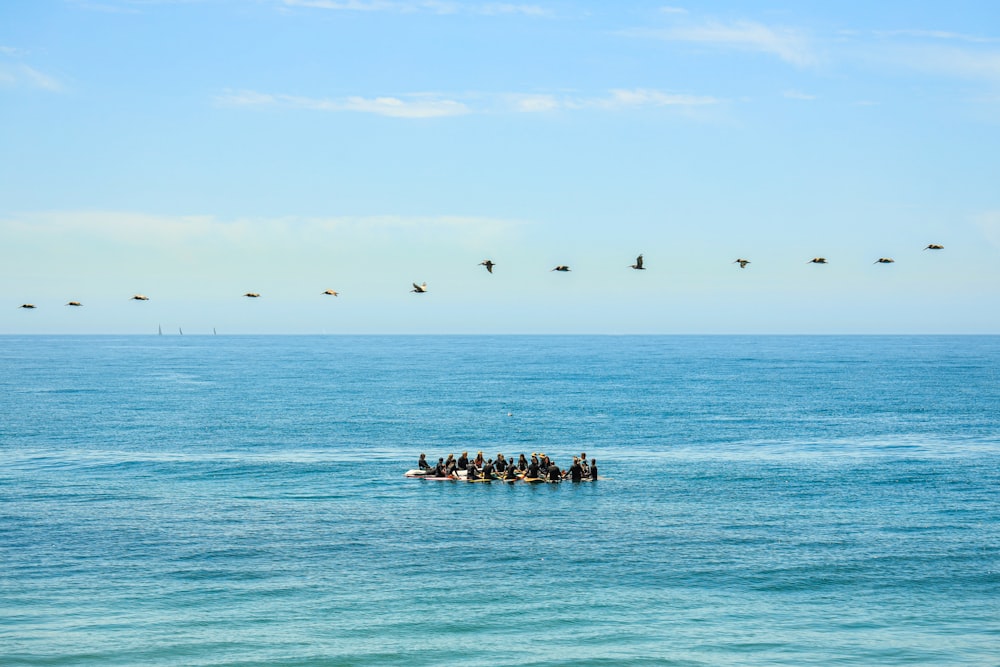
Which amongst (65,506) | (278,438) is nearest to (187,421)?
(278,438)

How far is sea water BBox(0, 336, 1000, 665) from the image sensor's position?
33812 mm

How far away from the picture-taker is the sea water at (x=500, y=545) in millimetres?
33812

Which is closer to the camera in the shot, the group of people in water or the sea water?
the sea water

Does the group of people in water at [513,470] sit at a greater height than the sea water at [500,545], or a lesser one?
greater

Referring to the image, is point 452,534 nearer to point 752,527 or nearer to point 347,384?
point 752,527

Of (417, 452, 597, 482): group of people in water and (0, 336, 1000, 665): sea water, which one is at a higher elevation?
(417, 452, 597, 482): group of people in water

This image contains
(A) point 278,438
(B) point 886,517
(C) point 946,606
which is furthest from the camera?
(A) point 278,438

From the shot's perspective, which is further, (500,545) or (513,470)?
(513,470)

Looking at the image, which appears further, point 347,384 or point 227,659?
point 347,384

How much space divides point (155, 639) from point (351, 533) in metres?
14.9

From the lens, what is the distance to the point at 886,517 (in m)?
51.2

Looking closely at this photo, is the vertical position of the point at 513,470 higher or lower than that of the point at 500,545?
higher

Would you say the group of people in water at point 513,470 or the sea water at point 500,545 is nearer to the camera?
the sea water at point 500,545

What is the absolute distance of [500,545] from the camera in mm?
45812
